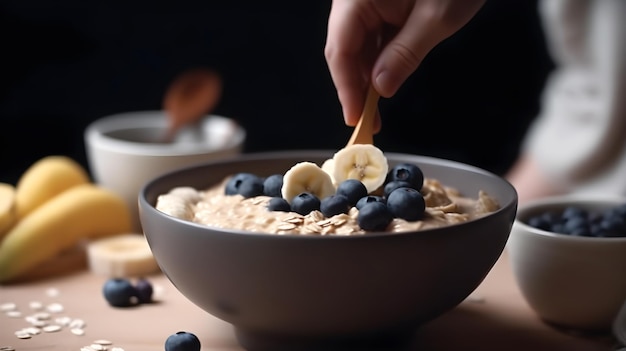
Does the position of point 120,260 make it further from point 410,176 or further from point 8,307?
point 410,176

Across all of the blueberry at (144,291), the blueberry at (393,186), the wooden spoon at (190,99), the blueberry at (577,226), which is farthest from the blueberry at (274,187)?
the wooden spoon at (190,99)

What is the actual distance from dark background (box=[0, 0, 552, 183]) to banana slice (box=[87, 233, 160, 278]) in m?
0.73

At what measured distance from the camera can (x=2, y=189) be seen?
53.7 inches

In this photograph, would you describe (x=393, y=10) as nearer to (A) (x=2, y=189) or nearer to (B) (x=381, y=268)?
(B) (x=381, y=268)

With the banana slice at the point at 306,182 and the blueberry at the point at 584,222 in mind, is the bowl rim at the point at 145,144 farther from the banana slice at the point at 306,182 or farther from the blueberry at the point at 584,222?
the blueberry at the point at 584,222

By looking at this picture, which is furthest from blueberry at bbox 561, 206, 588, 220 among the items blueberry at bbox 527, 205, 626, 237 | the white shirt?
the white shirt

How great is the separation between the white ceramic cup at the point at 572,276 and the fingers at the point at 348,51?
262mm

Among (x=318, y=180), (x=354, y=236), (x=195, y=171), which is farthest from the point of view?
(x=195, y=171)

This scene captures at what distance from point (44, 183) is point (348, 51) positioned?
60 centimetres

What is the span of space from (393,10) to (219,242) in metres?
0.41

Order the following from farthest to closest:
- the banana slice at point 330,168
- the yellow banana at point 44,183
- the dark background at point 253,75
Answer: the dark background at point 253,75, the yellow banana at point 44,183, the banana slice at point 330,168

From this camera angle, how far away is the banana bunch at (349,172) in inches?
38.9

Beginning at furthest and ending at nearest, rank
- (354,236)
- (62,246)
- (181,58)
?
(181,58) → (62,246) → (354,236)

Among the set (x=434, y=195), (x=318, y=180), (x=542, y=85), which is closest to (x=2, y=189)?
(x=318, y=180)
